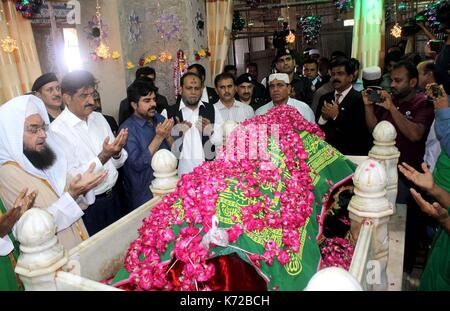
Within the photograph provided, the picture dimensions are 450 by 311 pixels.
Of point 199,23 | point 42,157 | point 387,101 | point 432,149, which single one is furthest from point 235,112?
point 199,23

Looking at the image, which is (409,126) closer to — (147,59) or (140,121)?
(140,121)

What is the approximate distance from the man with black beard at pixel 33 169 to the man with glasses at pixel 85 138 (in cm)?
48

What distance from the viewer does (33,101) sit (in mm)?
2283

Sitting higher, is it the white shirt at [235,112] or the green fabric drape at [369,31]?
the green fabric drape at [369,31]

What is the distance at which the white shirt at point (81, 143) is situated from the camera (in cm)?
280

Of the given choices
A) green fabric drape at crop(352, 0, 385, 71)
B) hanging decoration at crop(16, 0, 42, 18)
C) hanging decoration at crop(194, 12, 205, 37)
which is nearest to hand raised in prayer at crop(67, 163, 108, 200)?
hanging decoration at crop(16, 0, 42, 18)

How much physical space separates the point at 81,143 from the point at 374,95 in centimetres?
250

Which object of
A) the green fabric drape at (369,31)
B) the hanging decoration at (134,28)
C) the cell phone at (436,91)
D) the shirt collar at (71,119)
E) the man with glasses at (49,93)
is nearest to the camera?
the cell phone at (436,91)

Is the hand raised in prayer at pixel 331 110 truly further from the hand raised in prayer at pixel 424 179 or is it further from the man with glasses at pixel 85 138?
the man with glasses at pixel 85 138

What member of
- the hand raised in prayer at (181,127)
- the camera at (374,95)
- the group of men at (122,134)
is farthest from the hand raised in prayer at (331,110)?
the hand raised in prayer at (181,127)

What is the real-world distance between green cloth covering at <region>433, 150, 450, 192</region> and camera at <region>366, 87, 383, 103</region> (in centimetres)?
111

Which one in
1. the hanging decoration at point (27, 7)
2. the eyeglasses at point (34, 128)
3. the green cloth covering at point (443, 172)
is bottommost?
the green cloth covering at point (443, 172)
